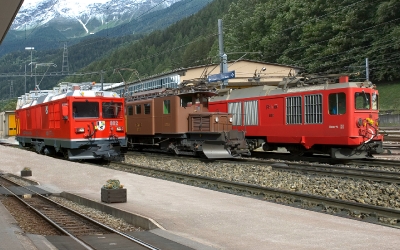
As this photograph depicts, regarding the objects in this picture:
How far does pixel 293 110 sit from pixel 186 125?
16.3 ft

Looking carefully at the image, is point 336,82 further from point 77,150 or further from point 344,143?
point 77,150

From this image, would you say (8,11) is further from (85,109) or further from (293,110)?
(293,110)

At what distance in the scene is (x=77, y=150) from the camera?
22.0 m

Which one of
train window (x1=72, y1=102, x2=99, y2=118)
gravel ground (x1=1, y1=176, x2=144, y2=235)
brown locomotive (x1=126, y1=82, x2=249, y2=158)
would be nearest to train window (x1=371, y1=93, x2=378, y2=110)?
brown locomotive (x1=126, y1=82, x2=249, y2=158)

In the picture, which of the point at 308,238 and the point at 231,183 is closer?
the point at 308,238

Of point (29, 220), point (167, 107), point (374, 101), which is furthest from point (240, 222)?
point (167, 107)

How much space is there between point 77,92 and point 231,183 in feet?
33.1

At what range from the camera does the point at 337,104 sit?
1927cm

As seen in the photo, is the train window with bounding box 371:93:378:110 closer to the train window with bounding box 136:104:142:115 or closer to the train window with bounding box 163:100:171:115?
the train window with bounding box 163:100:171:115

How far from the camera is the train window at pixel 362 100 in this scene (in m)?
19.0

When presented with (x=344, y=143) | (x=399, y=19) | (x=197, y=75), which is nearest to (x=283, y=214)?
(x=344, y=143)

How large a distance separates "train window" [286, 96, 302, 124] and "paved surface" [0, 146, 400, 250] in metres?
8.21

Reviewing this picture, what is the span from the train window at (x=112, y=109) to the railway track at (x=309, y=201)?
5997 millimetres

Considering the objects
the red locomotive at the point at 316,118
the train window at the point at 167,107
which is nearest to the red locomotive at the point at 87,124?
the train window at the point at 167,107
